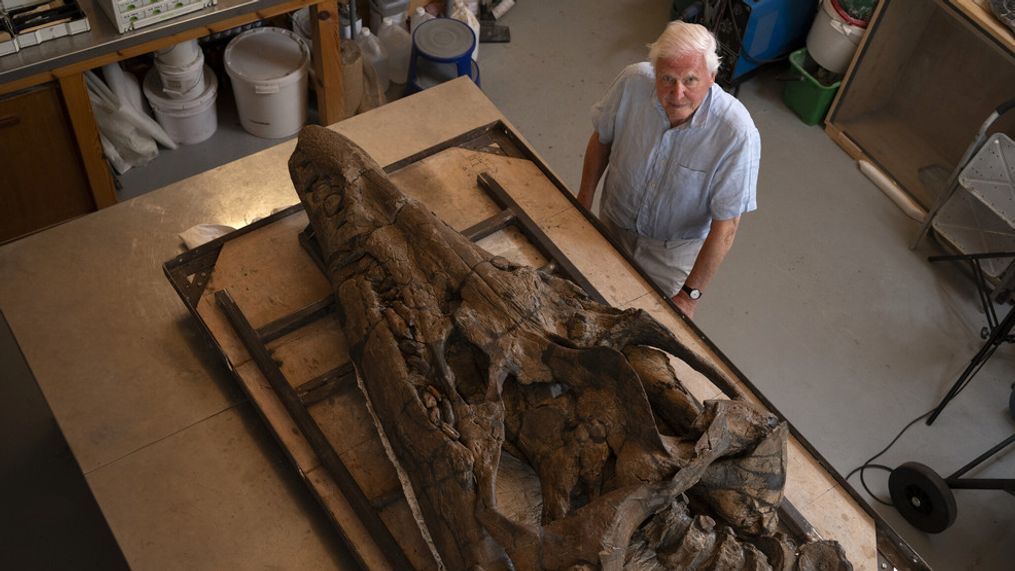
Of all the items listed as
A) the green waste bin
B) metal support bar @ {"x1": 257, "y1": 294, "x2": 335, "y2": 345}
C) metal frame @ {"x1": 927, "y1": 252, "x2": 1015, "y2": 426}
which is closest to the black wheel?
metal frame @ {"x1": 927, "y1": 252, "x2": 1015, "y2": 426}

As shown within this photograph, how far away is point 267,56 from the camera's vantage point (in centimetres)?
573

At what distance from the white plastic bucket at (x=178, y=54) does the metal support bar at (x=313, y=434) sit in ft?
6.37

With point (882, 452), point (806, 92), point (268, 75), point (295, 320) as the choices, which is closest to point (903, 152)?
point (806, 92)

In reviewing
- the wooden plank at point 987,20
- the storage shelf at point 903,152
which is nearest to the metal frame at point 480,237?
the wooden plank at point 987,20

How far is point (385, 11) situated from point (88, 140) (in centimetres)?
198

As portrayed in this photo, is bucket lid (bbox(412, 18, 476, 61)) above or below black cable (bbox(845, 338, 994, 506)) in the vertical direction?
above

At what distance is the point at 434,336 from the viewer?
341cm

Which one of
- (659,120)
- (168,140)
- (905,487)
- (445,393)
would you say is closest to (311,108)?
(168,140)

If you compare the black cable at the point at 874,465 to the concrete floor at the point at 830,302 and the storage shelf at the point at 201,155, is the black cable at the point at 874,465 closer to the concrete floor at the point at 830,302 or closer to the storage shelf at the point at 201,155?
the concrete floor at the point at 830,302

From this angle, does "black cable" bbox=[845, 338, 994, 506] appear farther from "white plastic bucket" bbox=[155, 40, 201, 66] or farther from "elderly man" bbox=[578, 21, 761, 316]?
"white plastic bucket" bbox=[155, 40, 201, 66]

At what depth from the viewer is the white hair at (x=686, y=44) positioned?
3.70 metres

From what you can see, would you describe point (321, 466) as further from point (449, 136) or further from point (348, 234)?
point (449, 136)

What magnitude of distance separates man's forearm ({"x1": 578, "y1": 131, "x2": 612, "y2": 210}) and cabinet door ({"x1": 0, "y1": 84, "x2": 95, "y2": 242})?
2408 mm

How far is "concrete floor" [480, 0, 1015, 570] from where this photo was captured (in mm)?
5066
